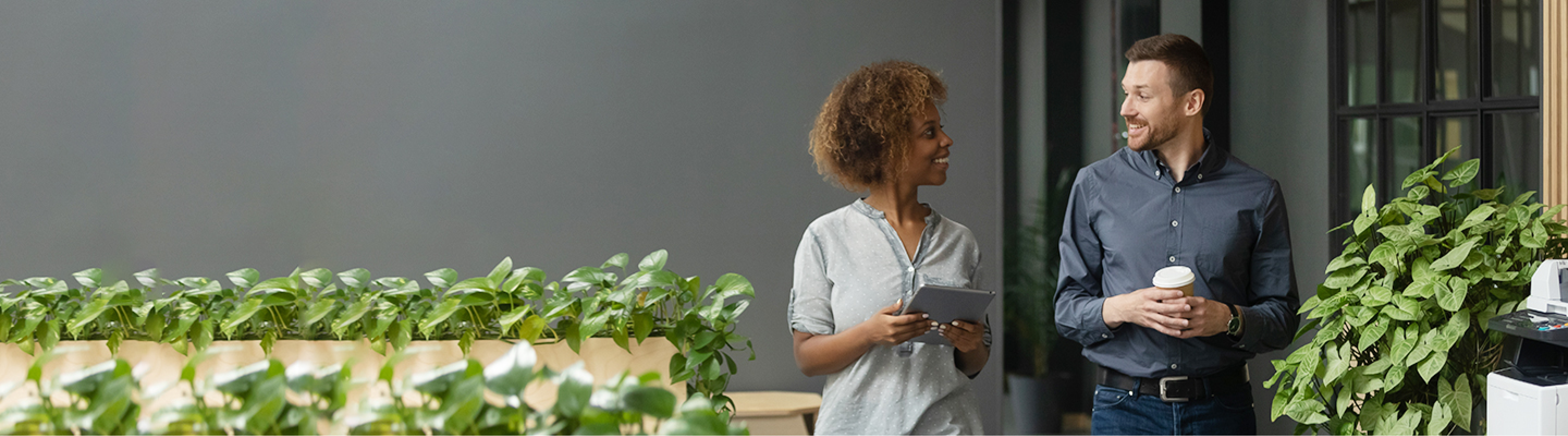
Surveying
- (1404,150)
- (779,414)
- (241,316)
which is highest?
(1404,150)

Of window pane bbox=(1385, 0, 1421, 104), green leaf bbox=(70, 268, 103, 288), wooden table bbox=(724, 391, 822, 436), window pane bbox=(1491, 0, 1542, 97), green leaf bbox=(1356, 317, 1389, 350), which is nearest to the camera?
green leaf bbox=(1356, 317, 1389, 350)

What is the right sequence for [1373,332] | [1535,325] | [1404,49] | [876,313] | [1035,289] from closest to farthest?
[1535,325] → [1373,332] → [876,313] → [1404,49] → [1035,289]

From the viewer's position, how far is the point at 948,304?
1743mm

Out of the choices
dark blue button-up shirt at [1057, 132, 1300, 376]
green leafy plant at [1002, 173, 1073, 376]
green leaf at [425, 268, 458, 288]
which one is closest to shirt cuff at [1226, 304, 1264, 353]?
dark blue button-up shirt at [1057, 132, 1300, 376]

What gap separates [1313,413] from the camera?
1.73m

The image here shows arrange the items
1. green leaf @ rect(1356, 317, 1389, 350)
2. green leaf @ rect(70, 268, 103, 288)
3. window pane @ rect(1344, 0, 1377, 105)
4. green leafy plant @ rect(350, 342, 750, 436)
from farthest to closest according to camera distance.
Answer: window pane @ rect(1344, 0, 1377, 105)
green leaf @ rect(70, 268, 103, 288)
green leaf @ rect(1356, 317, 1389, 350)
green leafy plant @ rect(350, 342, 750, 436)

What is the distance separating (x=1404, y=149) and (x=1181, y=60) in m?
1.42

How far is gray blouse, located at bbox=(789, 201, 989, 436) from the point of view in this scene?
186cm

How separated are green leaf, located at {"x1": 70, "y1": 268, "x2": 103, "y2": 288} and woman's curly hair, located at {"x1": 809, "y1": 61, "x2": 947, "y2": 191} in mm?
1558

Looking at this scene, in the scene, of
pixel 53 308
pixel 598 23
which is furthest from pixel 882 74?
pixel 598 23

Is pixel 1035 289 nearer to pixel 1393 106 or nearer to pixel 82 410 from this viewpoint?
pixel 1393 106

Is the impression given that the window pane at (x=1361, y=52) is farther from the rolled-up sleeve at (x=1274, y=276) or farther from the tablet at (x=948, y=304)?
the tablet at (x=948, y=304)

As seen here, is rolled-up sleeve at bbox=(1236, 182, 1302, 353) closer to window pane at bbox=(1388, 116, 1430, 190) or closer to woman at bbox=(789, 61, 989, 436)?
woman at bbox=(789, 61, 989, 436)

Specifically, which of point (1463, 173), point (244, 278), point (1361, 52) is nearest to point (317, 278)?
point (244, 278)
